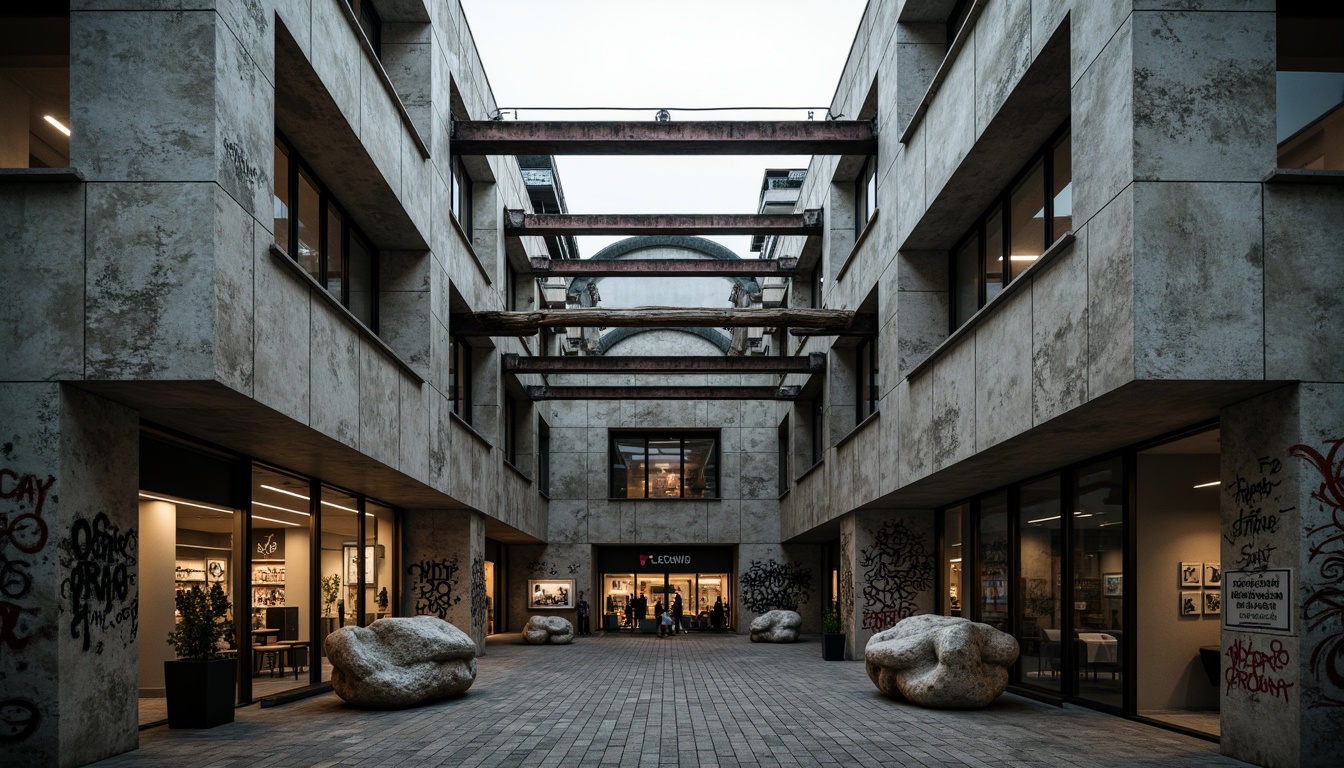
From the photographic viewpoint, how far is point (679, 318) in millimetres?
19203

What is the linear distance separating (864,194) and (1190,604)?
1225 cm

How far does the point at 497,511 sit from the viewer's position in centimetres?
2461

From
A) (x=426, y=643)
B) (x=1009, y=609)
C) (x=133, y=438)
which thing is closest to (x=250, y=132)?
(x=133, y=438)

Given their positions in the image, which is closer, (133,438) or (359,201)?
(133,438)

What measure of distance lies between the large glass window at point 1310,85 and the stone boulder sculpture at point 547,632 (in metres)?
22.4

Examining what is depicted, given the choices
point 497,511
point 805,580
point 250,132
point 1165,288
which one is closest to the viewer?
point 1165,288

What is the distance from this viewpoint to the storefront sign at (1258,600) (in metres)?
8.65

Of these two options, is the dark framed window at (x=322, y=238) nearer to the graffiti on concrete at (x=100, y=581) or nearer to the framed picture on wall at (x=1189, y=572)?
the graffiti on concrete at (x=100, y=581)

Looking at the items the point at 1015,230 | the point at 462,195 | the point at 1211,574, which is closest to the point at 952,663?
the point at 1211,574

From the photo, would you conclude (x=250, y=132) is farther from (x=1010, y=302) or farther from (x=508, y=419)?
(x=508, y=419)

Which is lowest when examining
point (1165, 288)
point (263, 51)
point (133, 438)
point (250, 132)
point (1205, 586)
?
point (1205, 586)

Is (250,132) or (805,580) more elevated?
(250,132)

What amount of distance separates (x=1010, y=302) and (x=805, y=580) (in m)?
24.6

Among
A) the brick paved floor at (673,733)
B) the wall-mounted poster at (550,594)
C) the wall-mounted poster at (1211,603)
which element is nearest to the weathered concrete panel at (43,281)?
the brick paved floor at (673,733)
